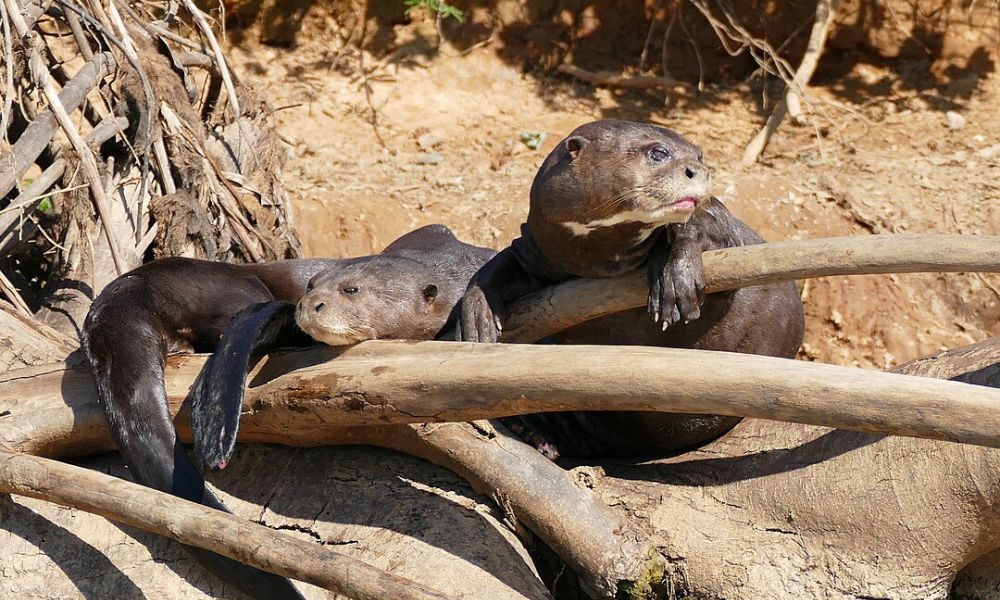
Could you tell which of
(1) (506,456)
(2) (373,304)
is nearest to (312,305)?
(2) (373,304)

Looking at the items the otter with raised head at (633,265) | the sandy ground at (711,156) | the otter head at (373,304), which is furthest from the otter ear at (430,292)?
the sandy ground at (711,156)

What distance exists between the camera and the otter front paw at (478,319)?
9.80ft

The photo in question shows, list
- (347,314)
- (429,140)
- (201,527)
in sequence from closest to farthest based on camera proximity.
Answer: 1. (201,527)
2. (347,314)
3. (429,140)

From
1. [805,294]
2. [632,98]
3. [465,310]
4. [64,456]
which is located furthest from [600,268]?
[632,98]

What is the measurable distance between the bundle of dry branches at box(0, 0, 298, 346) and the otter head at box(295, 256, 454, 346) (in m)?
0.81

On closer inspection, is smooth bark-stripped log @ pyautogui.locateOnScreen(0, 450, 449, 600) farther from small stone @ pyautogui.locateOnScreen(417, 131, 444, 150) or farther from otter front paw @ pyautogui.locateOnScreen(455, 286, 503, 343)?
small stone @ pyautogui.locateOnScreen(417, 131, 444, 150)

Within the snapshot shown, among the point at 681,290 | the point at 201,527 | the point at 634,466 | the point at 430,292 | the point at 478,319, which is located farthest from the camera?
the point at 430,292

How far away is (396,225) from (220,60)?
1756mm

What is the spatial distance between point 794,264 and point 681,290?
0.90 ft

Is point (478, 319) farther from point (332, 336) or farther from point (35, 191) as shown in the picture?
point (35, 191)

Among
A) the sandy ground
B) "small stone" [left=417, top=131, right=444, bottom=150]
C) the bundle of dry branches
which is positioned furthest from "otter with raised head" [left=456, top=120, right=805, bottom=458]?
"small stone" [left=417, top=131, right=444, bottom=150]

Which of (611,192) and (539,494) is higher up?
(611,192)

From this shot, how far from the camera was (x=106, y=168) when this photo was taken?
404cm

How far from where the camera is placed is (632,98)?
7.43m
